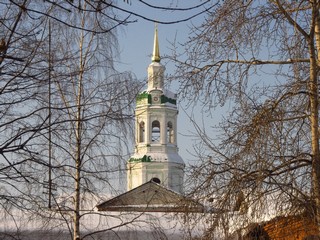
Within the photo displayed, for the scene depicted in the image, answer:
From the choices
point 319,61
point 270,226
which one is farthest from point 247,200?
point 319,61

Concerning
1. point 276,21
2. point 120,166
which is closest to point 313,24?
point 276,21

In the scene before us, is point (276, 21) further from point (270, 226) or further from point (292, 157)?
point (270, 226)

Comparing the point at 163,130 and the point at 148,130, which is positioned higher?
the point at 163,130

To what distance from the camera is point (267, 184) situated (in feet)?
20.8

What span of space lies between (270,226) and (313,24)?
6.70 feet

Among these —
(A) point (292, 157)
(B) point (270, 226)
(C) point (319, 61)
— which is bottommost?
(B) point (270, 226)

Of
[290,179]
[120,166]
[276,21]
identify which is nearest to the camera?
[290,179]

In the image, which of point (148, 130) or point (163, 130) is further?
point (163, 130)

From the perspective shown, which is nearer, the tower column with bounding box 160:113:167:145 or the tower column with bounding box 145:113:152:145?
the tower column with bounding box 145:113:152:145

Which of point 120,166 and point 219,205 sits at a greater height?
point 120,166

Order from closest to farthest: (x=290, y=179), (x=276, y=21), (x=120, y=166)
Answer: (x=290, y=179)
(x=276, y=21)
(x=120, y=166)

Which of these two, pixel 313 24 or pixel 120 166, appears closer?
pixel 313 24

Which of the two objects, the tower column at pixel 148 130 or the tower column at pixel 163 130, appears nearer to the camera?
the tower column at pixel 148 130

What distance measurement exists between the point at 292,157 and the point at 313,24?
51.9 inches
